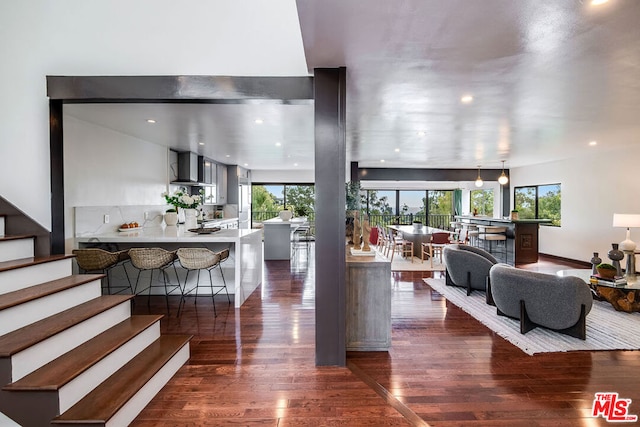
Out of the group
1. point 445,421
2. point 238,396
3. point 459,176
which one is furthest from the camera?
point 459,176

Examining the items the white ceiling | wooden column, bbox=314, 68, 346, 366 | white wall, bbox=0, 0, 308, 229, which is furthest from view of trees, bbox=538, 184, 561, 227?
white wall, bbox=0, 0, 308, 229

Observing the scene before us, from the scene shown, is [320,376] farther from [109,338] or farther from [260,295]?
[260,295]

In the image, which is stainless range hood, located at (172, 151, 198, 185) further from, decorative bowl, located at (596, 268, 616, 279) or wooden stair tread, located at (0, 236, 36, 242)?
decorative bowl, located at (596, 268, 616, 279)

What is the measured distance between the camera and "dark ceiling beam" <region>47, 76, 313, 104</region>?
300cm

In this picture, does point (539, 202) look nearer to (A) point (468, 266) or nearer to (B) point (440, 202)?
(B) point (440, 202)

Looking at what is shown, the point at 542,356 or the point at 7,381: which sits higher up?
the point at 7,381

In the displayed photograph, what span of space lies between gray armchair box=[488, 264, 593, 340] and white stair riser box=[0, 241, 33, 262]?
4.81 meters

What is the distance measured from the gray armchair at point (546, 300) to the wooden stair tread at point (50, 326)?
394 cm

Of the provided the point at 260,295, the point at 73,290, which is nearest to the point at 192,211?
the point at 260,295

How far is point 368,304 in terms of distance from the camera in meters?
3.03

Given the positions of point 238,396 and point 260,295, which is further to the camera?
point 260,295

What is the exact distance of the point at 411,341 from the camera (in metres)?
3.29

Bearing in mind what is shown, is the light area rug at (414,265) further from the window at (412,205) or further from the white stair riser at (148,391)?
the white stair riser at (148,391)

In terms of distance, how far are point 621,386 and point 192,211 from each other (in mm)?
5549
